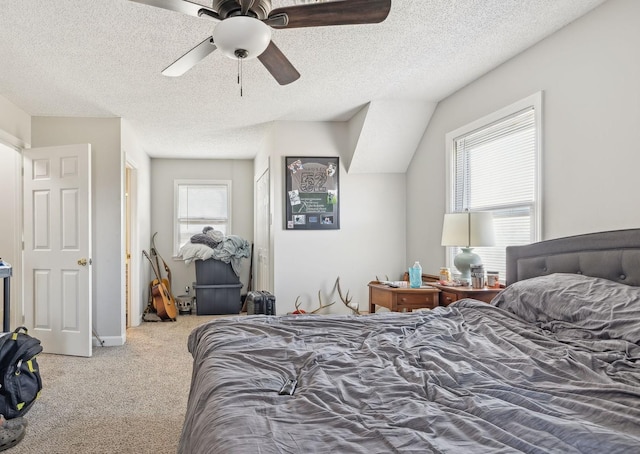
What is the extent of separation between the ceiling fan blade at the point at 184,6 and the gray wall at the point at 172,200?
5339 mm

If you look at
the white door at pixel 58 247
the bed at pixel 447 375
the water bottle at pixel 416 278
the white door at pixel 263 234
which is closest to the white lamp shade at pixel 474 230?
the water bottle at pixel 416 278

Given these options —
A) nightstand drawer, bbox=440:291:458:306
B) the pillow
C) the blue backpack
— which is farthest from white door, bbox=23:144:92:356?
the pillow

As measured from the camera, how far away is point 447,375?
1362 mm

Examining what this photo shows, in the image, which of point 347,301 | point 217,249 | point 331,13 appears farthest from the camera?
point 217,249

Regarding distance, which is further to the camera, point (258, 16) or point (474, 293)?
point (474, 293)

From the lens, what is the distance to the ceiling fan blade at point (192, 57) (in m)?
2.06

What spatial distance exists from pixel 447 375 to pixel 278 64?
5.56 feet

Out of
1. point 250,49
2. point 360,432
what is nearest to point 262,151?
point 250,49

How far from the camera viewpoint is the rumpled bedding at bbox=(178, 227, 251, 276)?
6.09 meters

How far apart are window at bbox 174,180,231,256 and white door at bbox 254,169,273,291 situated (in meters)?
0.74

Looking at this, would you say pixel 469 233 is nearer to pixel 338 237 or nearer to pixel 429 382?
pixel 338 237

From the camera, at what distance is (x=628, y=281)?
211cm

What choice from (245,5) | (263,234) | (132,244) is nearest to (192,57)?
(245,5)

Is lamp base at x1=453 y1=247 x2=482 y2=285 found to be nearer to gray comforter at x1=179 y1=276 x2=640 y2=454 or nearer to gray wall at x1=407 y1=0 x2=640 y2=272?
gray wall at x1=407 y1=0 x2=640 y2=272
